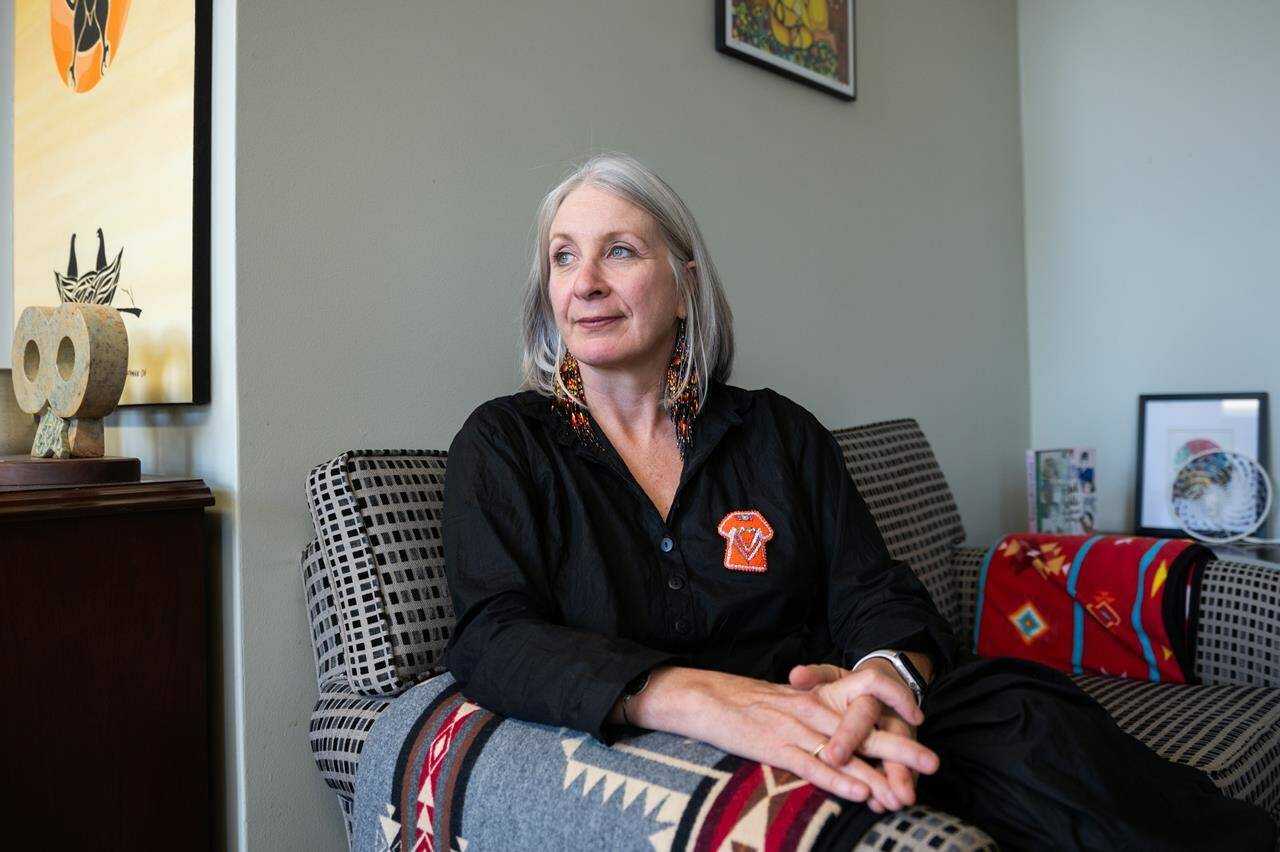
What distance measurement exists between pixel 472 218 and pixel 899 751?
116cm

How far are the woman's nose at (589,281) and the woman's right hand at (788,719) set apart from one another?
555mm

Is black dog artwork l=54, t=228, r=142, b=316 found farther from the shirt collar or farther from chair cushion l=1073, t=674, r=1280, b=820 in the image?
chair cushion l=1073, t=674, r=1280, b=820

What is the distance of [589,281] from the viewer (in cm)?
139

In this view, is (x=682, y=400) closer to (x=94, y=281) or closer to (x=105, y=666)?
(x=105, y=666)

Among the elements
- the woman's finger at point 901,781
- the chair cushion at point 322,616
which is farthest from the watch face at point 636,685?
the chair cushion at point 322,616

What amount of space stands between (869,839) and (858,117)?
6.89 feet

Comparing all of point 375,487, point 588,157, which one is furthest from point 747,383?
point 375,487

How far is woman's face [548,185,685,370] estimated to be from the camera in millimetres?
1396

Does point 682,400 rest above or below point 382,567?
above

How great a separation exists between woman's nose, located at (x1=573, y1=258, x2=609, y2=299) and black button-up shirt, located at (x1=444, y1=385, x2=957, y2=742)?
0.59 ft

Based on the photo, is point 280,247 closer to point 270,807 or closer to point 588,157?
point 588,157

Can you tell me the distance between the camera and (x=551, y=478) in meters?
1.33

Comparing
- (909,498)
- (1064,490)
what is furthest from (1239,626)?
(1064,490)

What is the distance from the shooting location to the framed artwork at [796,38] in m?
2.20
